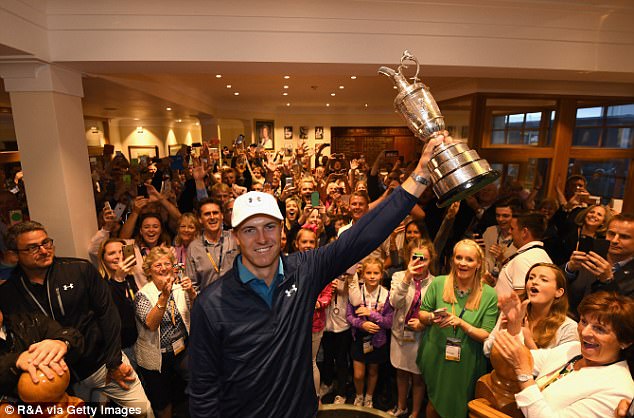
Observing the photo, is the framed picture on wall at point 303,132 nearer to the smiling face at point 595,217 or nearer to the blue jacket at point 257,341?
the smiling face at point 595,217

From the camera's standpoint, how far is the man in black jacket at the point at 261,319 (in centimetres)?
128

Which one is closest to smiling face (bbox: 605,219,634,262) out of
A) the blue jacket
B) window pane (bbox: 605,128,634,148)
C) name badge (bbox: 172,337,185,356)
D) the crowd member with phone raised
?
the crowd member with phone raised

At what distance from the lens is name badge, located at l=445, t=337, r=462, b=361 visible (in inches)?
88.7

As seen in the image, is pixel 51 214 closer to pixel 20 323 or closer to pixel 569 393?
pixel 20 323

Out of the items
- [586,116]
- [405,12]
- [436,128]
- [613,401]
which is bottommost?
[613,401]

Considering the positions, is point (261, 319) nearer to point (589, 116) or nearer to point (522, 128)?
point (522, 128)

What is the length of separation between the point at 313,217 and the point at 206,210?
107 cm

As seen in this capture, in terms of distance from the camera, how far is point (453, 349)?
226 centimetres

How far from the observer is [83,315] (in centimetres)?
211

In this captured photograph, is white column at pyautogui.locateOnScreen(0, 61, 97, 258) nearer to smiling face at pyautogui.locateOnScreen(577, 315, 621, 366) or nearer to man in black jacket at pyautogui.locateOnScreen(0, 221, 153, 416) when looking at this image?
man in black jacket at pyautogui.locateOnScreen(0, 221, 153, 416)

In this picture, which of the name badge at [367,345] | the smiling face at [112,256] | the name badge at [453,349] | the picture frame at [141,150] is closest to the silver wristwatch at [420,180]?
the name badge at [453,349]

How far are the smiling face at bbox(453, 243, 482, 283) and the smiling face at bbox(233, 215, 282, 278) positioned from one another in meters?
1.40

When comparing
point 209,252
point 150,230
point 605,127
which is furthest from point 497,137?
point 150,230

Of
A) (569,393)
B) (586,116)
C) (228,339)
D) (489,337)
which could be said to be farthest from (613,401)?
(586,116)
